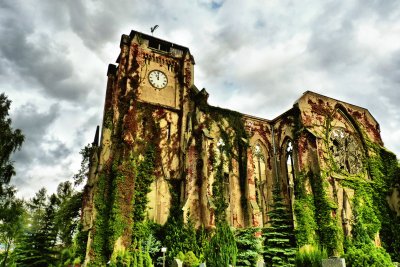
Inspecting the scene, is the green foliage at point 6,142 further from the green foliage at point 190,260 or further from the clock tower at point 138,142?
the green foliage at point 190,260

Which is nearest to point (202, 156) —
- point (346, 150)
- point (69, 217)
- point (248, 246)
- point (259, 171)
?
point (248, 246)

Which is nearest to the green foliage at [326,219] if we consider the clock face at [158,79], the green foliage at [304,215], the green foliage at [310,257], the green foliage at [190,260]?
the green foliage at [304,215]

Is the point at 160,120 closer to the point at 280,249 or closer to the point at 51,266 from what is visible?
the point at 280,249

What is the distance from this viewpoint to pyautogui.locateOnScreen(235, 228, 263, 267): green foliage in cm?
1931

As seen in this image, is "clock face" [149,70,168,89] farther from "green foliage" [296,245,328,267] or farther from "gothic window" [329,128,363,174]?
"green foliage" [296,245,328,267]

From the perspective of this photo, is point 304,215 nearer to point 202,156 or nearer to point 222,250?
point 202,156

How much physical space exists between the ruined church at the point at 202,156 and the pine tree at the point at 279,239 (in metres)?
0.96

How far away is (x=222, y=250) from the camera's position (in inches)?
558

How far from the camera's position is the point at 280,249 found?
792 inches

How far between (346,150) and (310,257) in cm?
1753

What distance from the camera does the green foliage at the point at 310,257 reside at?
12.0 m

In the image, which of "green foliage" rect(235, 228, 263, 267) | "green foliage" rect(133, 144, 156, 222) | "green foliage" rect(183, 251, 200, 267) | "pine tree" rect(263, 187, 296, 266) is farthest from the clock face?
"green foliage" rect(183, 251, 200, 267)

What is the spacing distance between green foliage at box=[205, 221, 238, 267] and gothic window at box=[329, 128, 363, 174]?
14846 millimetres

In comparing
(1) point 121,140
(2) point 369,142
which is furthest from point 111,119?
(2) point 369,142
